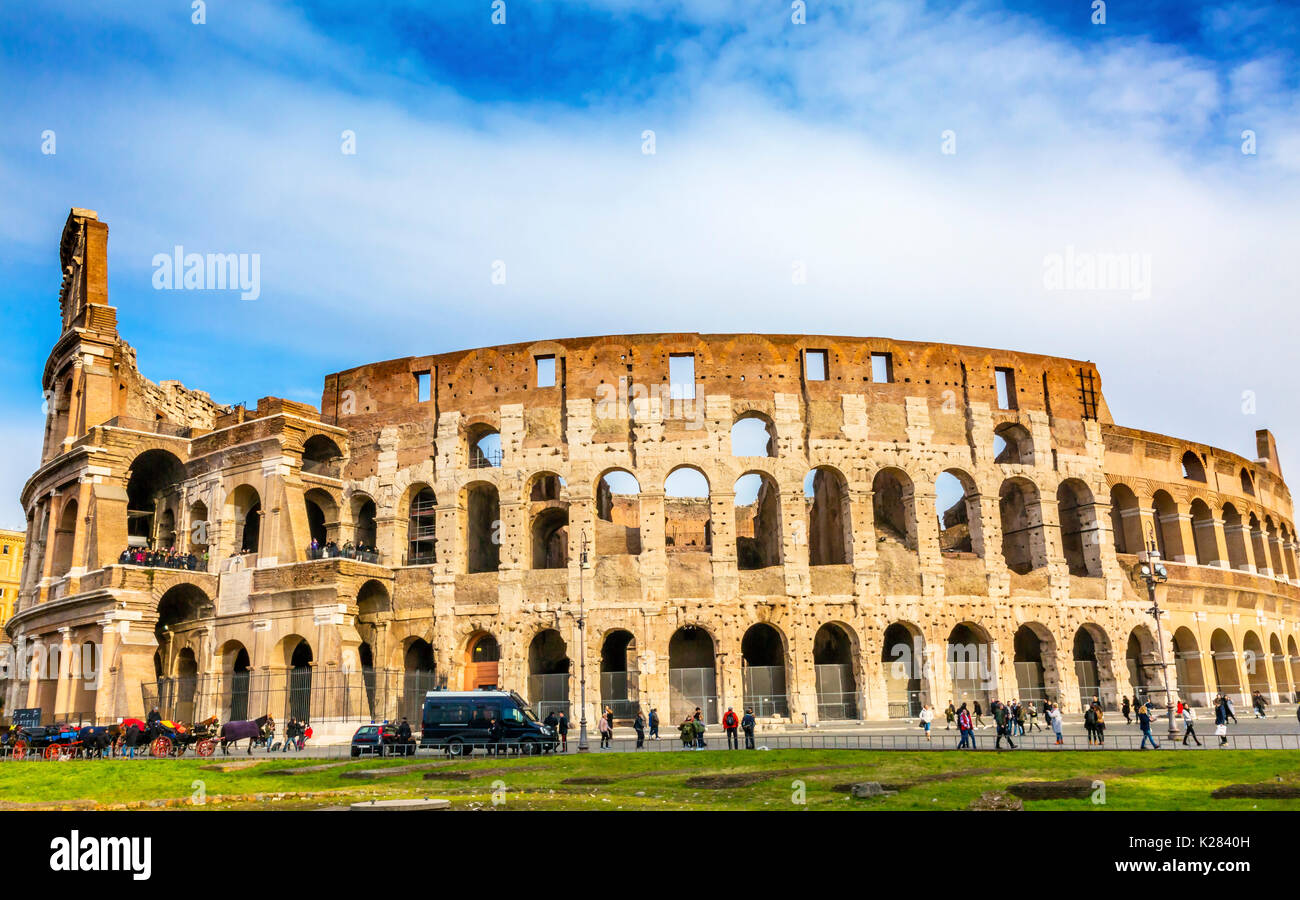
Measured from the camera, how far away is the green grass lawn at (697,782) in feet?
45.0

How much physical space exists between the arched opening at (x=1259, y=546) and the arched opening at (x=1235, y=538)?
4.34 ft

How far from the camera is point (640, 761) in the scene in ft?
66.9

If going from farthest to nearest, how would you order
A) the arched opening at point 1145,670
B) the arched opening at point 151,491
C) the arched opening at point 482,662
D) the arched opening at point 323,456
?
the arched opening at point 151,491, the arched opening at point 323,456, the arched opening at point 1145,670, the arched opening at point 482,662

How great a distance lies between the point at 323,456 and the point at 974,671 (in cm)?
2601

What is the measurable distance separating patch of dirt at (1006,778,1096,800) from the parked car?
15.7 meters

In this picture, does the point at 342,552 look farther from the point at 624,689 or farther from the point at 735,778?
the point at 735,778

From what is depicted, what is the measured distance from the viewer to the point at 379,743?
24.9 m

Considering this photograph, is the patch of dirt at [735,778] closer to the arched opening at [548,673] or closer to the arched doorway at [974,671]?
the arched opening at [548,673]

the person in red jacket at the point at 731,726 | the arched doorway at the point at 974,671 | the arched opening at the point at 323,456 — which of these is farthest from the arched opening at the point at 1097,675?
the arched opening at the point at 323,456

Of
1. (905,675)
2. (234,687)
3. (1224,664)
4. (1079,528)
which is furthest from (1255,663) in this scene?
(234,687)

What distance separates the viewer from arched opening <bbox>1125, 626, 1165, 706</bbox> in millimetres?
38625

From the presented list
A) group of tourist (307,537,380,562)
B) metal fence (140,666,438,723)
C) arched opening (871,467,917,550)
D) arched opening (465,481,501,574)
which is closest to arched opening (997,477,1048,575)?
arched opening (871,467,917,550)
